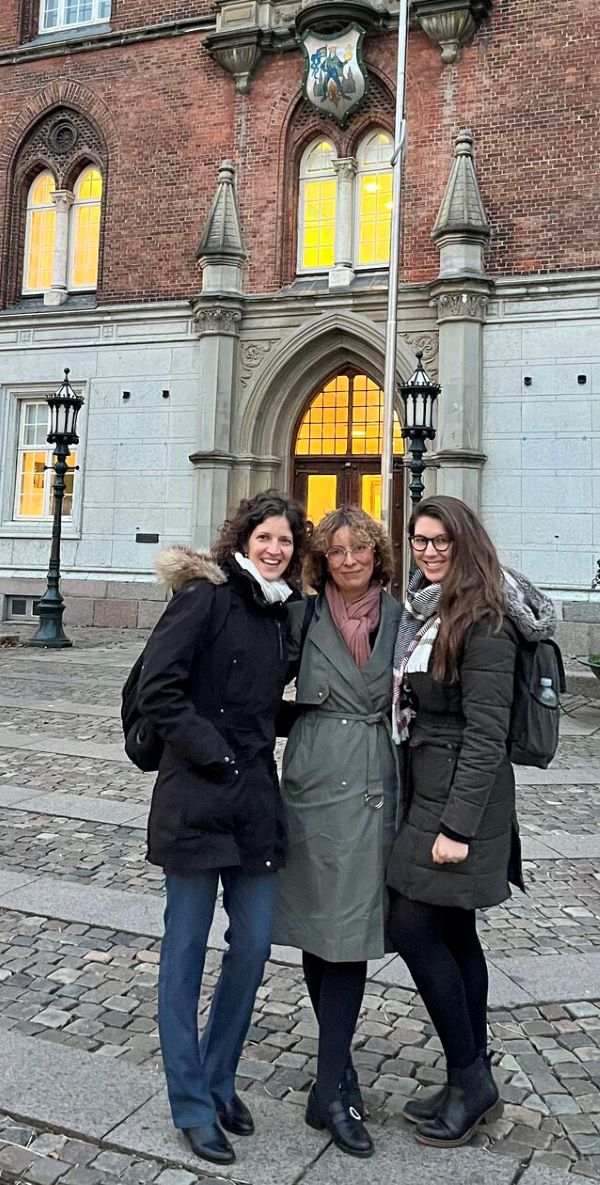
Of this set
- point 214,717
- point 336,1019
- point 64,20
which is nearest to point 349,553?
point 214,717

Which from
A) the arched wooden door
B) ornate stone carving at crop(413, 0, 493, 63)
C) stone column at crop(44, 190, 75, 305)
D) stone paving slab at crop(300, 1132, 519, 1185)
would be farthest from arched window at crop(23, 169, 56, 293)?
stone paving slab at crop(300, 1132, 519, 1185)

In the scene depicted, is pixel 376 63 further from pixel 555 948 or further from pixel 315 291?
pixel 555 948

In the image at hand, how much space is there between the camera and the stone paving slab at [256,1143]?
101 inches

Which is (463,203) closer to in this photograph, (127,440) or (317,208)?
(317,208)

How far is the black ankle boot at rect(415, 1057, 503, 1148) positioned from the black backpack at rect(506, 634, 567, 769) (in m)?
0.95

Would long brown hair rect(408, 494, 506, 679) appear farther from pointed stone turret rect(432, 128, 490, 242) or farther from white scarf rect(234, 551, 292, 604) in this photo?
pointed stone turret rect(432, 128, 490, 242)

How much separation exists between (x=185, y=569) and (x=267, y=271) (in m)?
16.0

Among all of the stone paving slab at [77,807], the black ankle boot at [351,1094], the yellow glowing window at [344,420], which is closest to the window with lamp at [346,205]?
the yellow glowing window at [344,420]

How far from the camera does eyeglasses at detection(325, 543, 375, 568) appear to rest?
9.44 feet

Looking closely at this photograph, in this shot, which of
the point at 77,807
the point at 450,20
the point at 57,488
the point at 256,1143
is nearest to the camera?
the point at 256,1143

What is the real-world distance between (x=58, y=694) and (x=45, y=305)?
38.1 ft

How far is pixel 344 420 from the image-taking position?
59.0 feet

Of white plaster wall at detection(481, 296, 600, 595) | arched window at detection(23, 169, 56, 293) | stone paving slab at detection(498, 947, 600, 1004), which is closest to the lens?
stone paving slab at detection(498, 947, 600, 1004)

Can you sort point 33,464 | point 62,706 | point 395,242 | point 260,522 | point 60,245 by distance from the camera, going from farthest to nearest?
point 33,464 → point 60,245 → point 395,242 → point 62,706 → point 260,522
